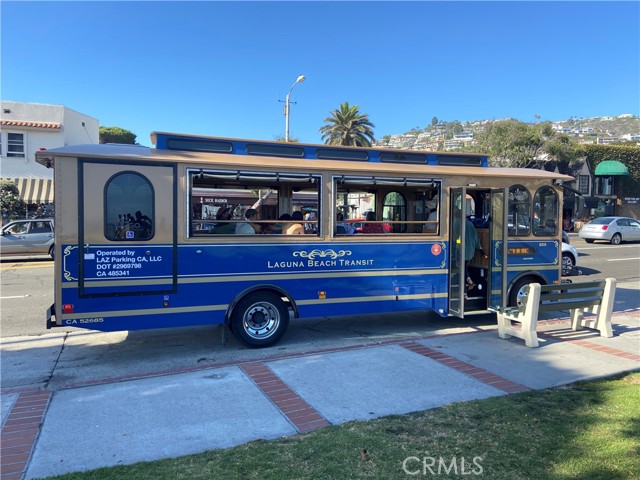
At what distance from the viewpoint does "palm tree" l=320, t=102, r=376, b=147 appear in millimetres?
44312

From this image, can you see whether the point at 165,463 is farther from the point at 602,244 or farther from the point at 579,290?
the point at 602,244

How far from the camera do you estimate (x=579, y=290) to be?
303 inches

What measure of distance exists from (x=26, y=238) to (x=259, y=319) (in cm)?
1564

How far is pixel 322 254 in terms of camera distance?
7.04m

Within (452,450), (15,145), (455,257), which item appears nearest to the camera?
(452,450)

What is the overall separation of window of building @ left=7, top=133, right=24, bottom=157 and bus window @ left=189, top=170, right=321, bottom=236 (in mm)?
22657

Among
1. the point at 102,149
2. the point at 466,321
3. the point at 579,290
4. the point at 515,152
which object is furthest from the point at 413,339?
the point at 515,152

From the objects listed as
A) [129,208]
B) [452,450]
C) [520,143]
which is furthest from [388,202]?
[520,143]

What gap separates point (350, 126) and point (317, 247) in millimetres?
38960

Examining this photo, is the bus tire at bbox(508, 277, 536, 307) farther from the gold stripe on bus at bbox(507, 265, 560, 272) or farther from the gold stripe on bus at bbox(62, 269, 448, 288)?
the gold stripe on bus at bbox(62, 269, 448, 288)

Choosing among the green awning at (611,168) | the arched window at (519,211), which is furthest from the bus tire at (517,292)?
the green awning at (611,168)

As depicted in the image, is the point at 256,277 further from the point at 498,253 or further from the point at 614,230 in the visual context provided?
the point at 614,230

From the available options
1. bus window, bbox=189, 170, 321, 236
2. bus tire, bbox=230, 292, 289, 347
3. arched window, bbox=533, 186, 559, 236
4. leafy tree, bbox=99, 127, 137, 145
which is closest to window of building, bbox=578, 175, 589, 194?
arched window, bbox=533, 186, 559, 236

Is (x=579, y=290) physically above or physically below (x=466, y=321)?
above
